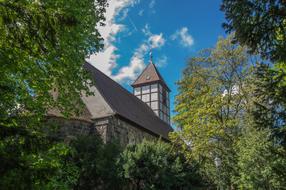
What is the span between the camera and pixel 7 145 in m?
4.94

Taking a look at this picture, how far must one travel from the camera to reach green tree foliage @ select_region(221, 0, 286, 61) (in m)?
5.90

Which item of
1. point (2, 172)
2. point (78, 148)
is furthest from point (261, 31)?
point (78, 148)

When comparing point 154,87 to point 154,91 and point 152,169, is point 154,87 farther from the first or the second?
point 152,169

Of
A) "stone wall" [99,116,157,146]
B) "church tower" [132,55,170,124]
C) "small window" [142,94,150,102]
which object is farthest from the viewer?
"small window" [142,94,150,102]

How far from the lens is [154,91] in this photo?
33281 millimetres

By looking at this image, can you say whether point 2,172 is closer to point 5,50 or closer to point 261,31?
point 5,50

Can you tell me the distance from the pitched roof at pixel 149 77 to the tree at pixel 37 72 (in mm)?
23422

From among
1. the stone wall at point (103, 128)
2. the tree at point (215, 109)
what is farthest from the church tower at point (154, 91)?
the tree at point (215, 109)

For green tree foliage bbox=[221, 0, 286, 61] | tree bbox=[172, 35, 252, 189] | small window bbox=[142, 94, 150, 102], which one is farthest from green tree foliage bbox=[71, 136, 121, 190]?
small window bbox=[142, 94, 150, 102]

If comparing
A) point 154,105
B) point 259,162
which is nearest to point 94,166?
point 259,162

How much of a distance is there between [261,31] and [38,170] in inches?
208

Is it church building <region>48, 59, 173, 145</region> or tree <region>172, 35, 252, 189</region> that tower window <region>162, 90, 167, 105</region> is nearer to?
church building <region>48, 59, 173, 145</region>

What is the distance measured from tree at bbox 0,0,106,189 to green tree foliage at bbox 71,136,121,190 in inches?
146

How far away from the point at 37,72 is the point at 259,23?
537cm
